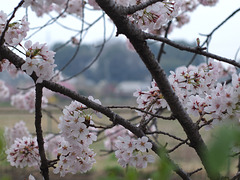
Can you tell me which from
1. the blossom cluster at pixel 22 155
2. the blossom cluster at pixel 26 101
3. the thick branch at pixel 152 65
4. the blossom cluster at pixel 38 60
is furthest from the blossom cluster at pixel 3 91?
the thick branch at pixel 152 65

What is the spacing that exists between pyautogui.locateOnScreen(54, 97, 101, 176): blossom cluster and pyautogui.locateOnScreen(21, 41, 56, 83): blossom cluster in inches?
4.9

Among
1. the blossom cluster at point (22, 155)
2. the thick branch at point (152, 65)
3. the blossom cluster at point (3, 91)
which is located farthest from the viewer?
the blossom cluster at point (3, 91)

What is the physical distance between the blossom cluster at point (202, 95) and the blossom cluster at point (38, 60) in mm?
247

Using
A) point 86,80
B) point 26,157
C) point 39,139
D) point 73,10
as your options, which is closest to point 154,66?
point 39,139

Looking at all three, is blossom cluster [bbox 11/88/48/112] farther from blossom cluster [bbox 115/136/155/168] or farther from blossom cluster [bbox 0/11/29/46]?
blossom cluster [bbox 115/136/155/168]

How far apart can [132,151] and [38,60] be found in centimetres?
32

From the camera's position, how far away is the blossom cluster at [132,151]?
0.77 metres

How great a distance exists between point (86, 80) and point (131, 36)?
2534 centimetres

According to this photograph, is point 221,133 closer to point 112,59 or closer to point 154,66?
point 154,66

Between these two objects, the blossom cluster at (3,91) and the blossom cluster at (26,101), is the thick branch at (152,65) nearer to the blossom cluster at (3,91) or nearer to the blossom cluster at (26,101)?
the blossom cluster at (26,101)

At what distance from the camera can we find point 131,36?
69 cm

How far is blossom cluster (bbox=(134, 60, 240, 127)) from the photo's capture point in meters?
0.68

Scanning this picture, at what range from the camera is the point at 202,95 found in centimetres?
92

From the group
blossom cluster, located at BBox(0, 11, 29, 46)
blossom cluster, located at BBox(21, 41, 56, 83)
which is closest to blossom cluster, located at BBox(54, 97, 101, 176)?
blossom cluster, located at BBox(21, 41, 56, 83)
